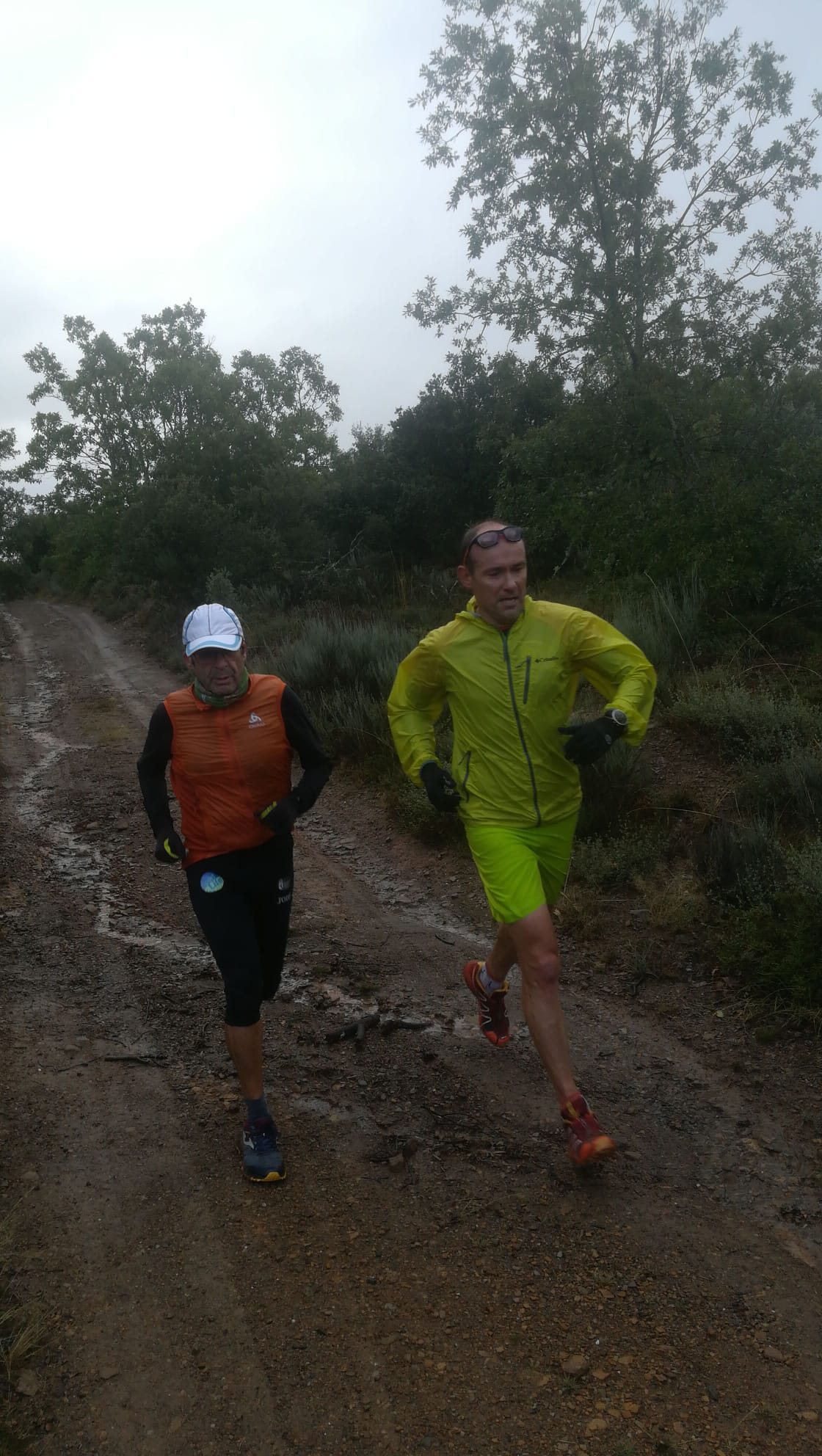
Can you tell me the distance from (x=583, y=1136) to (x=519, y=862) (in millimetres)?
952

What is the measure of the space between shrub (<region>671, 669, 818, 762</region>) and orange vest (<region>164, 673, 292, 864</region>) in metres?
3.91

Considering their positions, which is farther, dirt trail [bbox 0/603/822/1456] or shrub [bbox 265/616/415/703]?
shrub [bbox 265/616/415/703]

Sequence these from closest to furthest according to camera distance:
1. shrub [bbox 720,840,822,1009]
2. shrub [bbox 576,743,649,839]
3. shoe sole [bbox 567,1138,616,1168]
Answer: shoe sole [bbox 567,1138,616,1168]
shrub [bbox 720,840,822,1009]
shrub [bbox 576,743,649,839]

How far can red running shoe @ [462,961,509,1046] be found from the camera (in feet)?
13.6

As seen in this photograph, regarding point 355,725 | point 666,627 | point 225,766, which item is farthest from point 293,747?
point 666,627

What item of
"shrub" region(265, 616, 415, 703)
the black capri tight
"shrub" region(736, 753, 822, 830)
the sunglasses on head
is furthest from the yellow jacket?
"shrub" region(265, 616, 415, 703)

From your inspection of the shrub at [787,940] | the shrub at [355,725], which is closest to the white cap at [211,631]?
the shrub at [787,940]

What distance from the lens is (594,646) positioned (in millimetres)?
3535

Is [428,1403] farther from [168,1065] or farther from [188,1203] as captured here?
[168,1065]

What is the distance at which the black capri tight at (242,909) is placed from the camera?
3434 mm

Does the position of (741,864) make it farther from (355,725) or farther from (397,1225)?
(355,725)

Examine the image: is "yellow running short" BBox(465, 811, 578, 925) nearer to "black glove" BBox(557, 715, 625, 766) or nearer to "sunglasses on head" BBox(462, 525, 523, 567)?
"black glove" BBox(557, 715, 625, 766)

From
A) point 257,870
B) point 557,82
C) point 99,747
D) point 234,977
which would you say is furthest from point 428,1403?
point 557,82

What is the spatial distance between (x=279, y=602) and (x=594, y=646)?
46.1 feet
